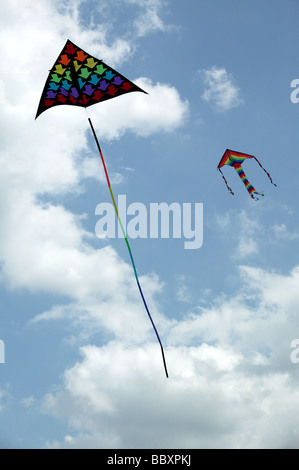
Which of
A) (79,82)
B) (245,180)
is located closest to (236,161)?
(245,180)

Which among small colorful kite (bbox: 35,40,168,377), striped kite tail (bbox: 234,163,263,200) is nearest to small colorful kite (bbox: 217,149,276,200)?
striped kite tail (bbox: 234,163,263,200)

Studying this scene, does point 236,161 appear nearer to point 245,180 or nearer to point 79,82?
point 245,180

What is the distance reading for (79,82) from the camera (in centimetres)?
1886

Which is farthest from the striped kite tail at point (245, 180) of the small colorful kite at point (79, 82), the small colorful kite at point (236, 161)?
the small colorful kite at point (79, 82)

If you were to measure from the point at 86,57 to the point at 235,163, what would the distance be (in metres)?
18.5

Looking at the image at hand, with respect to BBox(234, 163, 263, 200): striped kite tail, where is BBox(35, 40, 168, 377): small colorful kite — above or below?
below

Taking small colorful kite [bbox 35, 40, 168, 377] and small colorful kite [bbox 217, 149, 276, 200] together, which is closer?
small colorful kite [bbox 35, 40, 168, 377]

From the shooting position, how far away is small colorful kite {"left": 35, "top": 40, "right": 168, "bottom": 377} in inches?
713

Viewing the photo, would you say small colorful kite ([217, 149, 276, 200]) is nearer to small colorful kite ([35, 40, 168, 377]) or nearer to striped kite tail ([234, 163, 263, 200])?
striped kite tail ([234, 163, 263, 200])
